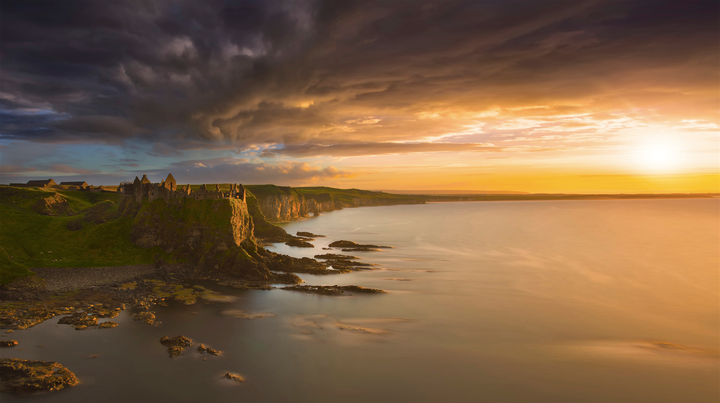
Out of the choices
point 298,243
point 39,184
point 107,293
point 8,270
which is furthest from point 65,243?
point 39,184

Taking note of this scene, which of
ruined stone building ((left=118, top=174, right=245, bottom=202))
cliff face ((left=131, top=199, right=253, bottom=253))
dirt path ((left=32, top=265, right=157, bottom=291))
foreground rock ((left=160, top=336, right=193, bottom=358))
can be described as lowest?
foreground rock ((left=160, top=336, right=193, bottom=358))

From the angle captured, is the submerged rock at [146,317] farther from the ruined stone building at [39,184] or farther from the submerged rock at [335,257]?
the ruined stone building at [39,184]

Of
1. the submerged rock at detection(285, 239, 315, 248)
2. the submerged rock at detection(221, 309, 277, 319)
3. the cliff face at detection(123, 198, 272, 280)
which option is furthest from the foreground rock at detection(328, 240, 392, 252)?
the submerged rock at detection(221, 309, 277, 319)

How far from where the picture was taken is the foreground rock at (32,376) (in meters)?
25.5

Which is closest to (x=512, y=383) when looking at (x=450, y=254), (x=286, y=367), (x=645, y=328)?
(x=286, y=367)

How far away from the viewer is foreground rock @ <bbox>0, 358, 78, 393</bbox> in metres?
25.5

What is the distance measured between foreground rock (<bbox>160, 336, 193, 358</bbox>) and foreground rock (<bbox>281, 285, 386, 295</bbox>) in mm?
22120

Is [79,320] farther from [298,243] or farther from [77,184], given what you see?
[77,184]

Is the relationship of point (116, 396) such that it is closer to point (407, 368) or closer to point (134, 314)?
point (134, 314)

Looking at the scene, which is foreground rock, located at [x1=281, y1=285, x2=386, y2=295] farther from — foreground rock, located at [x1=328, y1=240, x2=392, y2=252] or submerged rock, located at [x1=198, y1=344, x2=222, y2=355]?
foreground rock, located at [x1=328, y1=240, x2=392, y2=252]

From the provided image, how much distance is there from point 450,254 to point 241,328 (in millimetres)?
67474

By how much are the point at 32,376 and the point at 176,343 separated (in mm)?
10431

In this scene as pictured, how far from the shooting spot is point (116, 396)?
25984mm

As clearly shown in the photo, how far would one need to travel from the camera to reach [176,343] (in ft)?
111
